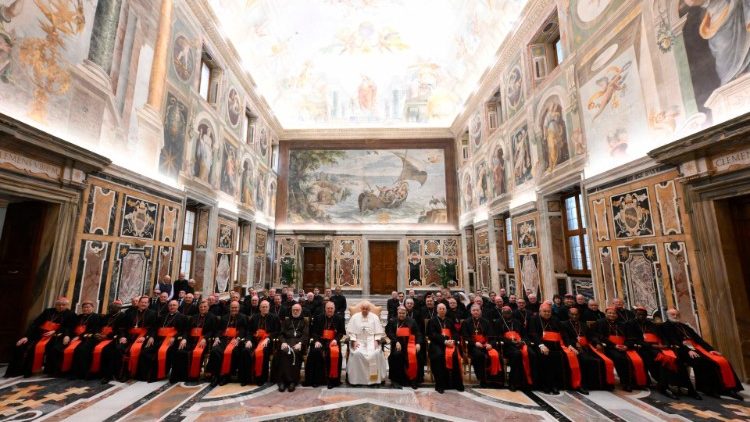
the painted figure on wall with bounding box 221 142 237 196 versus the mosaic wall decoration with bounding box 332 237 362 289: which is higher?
the painted figure on wall with bounding box 221 142 237 196

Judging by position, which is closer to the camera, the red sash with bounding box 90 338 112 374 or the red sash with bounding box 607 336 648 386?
the red sash with bounding box 607 336 648 386

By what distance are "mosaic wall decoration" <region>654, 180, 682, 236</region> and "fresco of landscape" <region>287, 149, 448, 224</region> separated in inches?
464

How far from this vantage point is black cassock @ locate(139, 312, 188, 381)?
5.31m

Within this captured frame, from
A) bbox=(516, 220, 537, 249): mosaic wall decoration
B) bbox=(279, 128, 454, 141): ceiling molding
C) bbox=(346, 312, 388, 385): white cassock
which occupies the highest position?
bbox=(279, 128, 454, 141): ceiling molding

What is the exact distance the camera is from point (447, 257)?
1694 cm

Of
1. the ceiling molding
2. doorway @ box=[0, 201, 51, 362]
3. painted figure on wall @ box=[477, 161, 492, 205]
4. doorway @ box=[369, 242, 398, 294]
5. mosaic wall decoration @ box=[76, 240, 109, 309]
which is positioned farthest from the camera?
the ceiling molding

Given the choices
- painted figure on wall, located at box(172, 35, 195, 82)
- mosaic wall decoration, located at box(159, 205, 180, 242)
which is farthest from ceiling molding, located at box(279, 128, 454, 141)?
mosaic wall decoration, located at box(159, 205, 180, 242)

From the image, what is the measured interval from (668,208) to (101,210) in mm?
10655

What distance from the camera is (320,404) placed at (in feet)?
14.7

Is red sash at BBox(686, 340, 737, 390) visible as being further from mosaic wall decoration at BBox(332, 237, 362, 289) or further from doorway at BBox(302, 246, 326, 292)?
doorway at BBox(302, 246, 326, 292)

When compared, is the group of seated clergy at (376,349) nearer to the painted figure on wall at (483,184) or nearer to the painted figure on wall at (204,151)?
the painted figure on wall at (204,151)

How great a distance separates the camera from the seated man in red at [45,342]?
510cm

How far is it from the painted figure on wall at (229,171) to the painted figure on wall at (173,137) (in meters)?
2.59

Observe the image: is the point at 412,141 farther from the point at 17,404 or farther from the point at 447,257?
the point at 17,404
